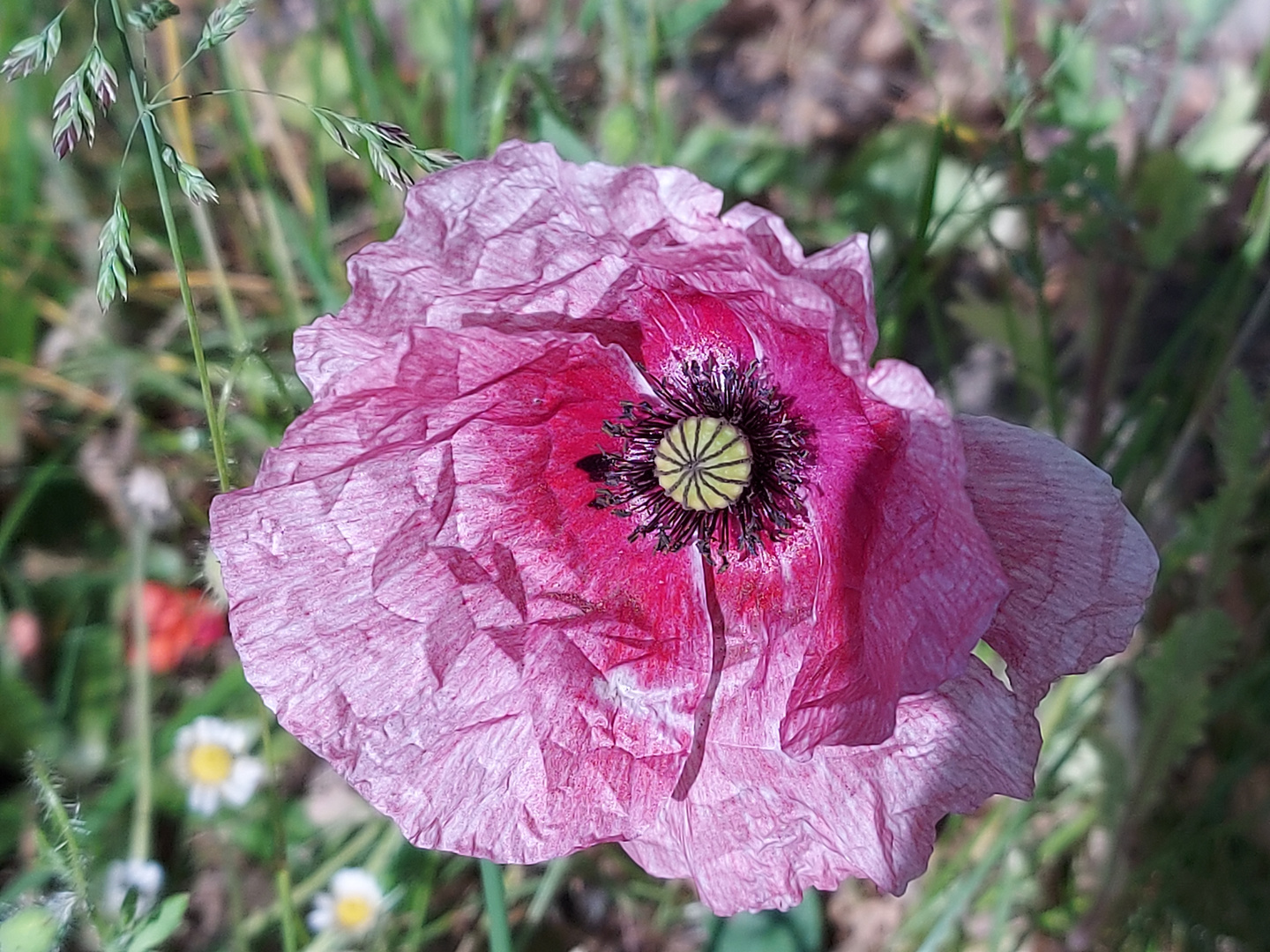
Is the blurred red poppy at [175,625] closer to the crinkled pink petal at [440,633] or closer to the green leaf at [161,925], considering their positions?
the green leaf at [161,925]

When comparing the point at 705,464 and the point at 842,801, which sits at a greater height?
the point at 705,464

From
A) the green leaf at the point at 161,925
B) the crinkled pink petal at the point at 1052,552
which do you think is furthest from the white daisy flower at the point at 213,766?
the crinkled pink petal at the point at 1052,552

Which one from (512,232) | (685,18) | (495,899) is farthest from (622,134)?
(495,899)

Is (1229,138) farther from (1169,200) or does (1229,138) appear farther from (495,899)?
(495,899)

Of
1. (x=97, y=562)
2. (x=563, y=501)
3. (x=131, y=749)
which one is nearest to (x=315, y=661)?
(x=563, y=501)

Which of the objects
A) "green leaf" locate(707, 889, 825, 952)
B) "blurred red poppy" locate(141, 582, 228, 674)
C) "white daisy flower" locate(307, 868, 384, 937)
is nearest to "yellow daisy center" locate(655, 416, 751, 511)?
"green leaf" locate(707, 889, 825, 952)

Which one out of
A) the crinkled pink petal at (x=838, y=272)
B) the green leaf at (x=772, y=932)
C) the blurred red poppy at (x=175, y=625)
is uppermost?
the crinkled pink petal at (x=838, y=272)

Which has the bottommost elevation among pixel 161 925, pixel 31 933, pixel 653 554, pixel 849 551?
pixel 161 925
